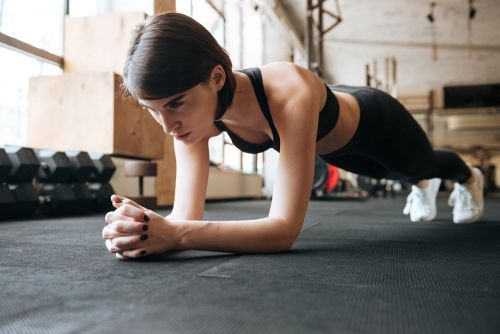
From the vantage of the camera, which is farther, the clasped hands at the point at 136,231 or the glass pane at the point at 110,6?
the glass pane at the point at 110,6

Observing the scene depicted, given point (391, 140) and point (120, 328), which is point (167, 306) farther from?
point (391, 140)

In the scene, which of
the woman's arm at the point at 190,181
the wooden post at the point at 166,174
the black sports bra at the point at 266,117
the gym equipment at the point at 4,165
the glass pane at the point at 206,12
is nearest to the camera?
the black sports bra at the point at 266,117

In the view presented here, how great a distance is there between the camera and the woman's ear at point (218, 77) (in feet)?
3.15

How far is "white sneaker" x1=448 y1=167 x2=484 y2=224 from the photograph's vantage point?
2.08 meters

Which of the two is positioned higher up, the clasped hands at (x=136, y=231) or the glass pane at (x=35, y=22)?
the glass pane at (x=35, y=22)

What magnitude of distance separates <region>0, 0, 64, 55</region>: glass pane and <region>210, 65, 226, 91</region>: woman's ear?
7.27ft

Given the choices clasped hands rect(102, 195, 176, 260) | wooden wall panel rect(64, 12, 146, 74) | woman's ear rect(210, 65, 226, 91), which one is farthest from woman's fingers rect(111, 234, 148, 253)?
wooden wall panel rect(64, 12, 146, 74)

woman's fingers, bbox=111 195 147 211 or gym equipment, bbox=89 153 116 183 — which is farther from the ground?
gym equipment, bbox=89 153 116 183

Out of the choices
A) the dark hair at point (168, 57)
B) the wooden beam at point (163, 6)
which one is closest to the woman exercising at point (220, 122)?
the dark hair at point (168, 57)

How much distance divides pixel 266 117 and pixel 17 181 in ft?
6.14

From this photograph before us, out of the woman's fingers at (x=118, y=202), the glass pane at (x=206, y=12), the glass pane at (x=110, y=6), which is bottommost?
the woman's fingers at (x=118, y=202)

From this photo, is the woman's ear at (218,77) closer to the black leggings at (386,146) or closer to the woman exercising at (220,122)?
the woman exercising at (220,122)

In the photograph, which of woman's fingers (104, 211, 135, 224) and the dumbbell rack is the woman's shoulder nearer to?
woman's fingers (104, 211, 135, 224)

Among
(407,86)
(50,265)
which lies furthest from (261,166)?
(50,265)
